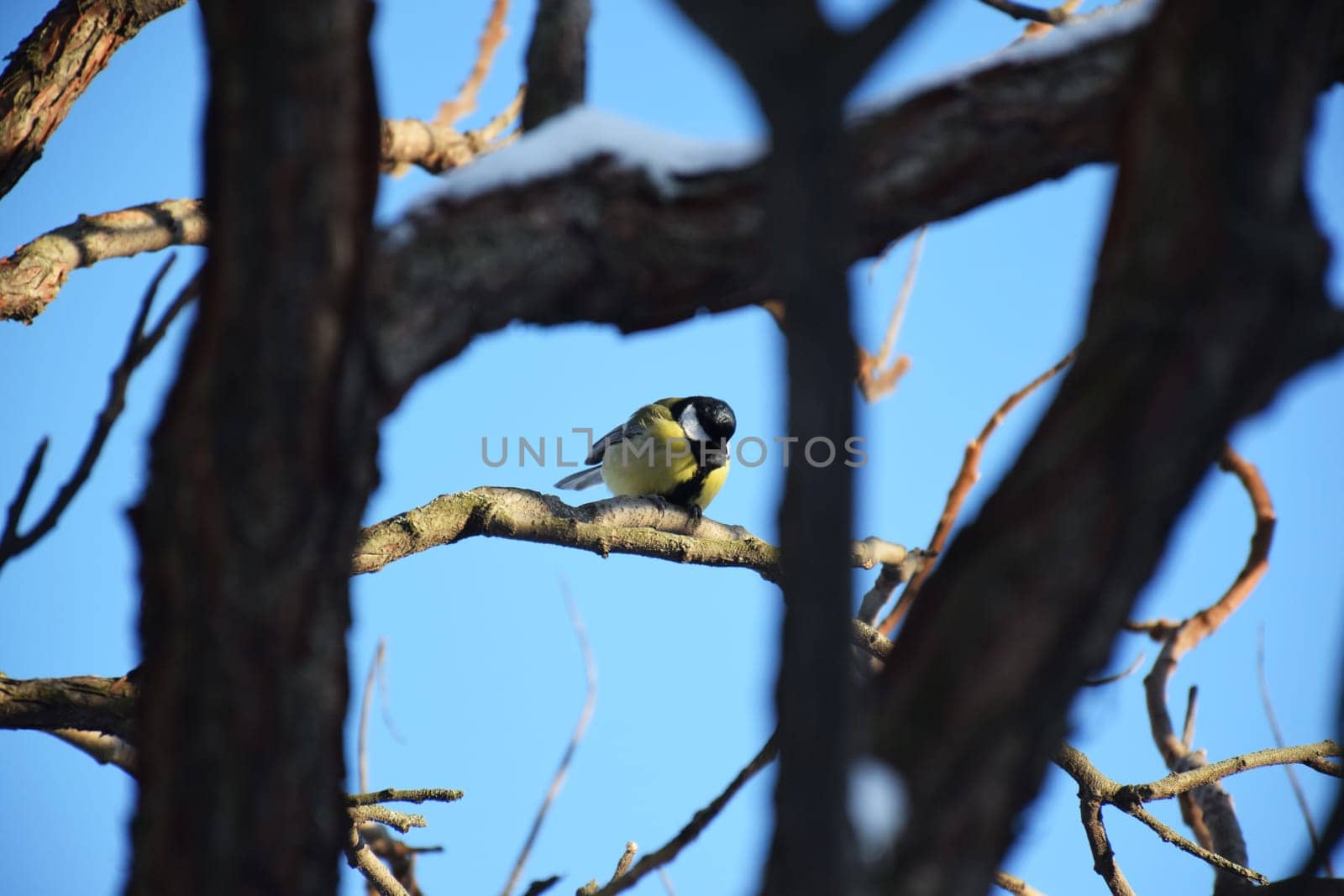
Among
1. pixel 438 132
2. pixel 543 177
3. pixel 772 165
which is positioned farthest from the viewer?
pixel 438 132

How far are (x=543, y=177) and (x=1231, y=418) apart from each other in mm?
811

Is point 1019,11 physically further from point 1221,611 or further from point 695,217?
point 1221,611

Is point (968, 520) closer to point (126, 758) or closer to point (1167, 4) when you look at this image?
point (1167, 4)

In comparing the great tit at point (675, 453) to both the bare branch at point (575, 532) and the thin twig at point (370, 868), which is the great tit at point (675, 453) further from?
the thin twig at point (370, 868)

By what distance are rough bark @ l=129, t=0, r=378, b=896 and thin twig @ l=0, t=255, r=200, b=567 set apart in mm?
382

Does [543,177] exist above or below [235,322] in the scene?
above

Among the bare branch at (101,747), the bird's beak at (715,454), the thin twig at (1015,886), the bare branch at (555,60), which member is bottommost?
the thin twig at (1015,886)

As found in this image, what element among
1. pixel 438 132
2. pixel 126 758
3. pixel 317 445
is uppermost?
pixel 438 132

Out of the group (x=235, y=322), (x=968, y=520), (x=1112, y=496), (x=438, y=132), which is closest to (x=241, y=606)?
(x=235, y=322)

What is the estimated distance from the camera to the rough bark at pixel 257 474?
108 centimetres

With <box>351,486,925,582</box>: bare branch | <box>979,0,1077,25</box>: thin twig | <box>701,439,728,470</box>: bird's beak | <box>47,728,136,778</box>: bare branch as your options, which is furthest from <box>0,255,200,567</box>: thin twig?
<box>701,439,728,470</box>: bird's beak

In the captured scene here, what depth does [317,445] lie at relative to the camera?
1108 mm

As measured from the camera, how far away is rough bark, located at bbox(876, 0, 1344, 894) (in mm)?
1056

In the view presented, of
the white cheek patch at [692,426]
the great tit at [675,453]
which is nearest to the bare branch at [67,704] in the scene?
the great tit at [675,453]
